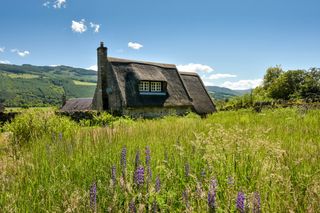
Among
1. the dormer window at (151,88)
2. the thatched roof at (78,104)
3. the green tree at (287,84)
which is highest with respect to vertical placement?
the green tree at (287,84)

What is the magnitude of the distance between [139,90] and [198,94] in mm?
8842

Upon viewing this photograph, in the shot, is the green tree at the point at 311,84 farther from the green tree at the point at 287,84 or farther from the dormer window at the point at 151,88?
the dormer window at the point at 151,88

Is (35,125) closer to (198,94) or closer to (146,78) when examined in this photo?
(146,78)

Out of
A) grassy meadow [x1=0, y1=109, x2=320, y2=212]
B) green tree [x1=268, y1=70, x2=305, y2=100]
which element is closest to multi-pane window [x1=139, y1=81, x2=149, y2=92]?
grassy meadow [x1=0, y1=109, x2=320, y2=212]

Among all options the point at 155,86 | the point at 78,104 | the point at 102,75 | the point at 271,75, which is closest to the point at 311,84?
the point at 271,75

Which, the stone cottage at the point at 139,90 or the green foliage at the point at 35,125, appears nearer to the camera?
the green foliage at the point at 35,125

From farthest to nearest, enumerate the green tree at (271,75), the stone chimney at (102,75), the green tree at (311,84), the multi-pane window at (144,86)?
the green tree at (271,75), the green tree at (311,84), the multi-pane window at (144,86), the stone chimney at (102,75)

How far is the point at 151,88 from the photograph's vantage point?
87.1ft

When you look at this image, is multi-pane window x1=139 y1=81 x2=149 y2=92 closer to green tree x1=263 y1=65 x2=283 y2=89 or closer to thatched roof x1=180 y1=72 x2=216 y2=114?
thatched roof x1=180 y1=72 x2=216 y2=114

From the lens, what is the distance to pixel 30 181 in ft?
11.6

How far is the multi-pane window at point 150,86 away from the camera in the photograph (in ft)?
84.8

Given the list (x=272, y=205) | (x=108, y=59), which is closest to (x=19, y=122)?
(x=272, y=205)

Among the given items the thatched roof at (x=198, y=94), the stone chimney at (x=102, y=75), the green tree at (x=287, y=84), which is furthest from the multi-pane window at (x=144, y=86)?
the green tree at (x=287, y=84)

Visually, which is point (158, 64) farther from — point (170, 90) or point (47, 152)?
point (47, 152)
